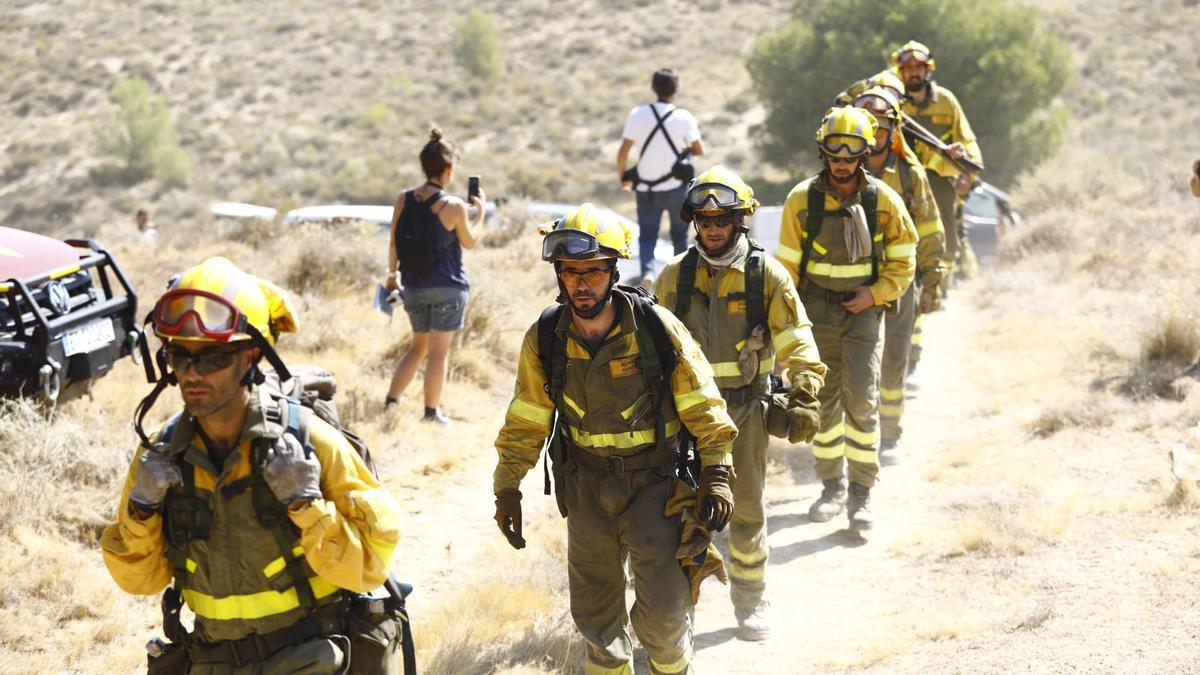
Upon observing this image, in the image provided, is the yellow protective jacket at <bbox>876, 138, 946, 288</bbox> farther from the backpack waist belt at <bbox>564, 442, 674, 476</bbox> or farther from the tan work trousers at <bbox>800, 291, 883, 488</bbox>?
the backpack waist belt at <bbox>564, 442, 674, 476</bbox>

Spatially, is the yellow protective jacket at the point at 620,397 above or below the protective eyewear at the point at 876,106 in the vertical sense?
below

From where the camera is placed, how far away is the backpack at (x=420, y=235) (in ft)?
27.8

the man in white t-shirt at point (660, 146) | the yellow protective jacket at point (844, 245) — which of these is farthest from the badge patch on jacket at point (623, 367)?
the man in white t-shirt at point (660, 146)

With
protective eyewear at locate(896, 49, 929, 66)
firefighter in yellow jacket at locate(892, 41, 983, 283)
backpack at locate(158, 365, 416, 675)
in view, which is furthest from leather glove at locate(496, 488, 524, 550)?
protective eyewear at locate(896, 49, 929, 66)

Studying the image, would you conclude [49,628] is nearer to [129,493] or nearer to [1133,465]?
[129,493]

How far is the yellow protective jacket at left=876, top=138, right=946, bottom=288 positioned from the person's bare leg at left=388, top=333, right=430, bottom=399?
3259 mm

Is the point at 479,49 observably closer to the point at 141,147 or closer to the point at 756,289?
the point at 141,147

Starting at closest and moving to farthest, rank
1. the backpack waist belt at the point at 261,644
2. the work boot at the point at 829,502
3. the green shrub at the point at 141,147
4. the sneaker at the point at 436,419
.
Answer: the backpack waist belt at the point at 261,644 → the work boot at the point at 829,502 → the sneaker at the point at 436,419 → the green shrub at the point at 141,147

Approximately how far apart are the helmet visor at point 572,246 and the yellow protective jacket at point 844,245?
2971mm

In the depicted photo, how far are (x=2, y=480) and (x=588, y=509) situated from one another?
3.73 meters

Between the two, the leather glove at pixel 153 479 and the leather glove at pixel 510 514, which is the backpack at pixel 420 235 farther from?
the leather glove at pixel 153 479

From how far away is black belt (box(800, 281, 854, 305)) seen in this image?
7320 millimetres

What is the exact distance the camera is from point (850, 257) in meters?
7.21

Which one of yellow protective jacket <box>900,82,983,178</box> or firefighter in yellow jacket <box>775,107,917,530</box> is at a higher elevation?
yellow protective jacket <box>900,82,983,178</box>
